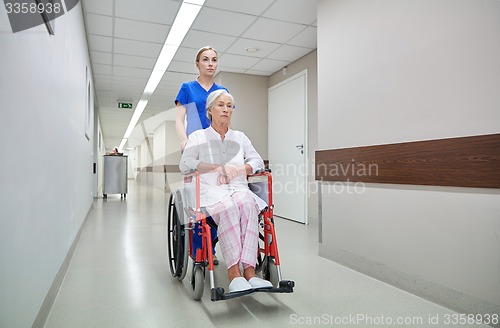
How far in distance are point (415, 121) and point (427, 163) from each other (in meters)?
0.31

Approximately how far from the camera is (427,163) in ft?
6.93

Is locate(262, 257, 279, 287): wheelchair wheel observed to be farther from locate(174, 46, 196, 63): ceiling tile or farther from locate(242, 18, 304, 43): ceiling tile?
locate(174, 46, 196, 63): ceiling tile

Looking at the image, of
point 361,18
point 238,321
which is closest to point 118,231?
point 238,321

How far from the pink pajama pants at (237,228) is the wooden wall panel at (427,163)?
1069mm

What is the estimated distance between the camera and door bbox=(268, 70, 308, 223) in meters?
5.23

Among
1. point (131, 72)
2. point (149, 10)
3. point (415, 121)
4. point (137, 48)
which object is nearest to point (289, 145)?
point (137, 48)

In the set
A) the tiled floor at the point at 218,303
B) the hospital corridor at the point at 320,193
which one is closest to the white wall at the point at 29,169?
the hospital corridor at the point at 320,193

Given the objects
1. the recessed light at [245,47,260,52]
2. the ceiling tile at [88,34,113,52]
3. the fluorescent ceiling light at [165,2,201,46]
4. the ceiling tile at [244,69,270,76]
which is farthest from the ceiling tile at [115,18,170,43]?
the ceiling tile at [244,69,270,76]

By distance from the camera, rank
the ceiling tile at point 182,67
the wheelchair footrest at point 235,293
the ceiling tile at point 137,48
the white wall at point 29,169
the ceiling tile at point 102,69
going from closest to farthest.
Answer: the white wall at point 29,169 < the wheelchair footrest at point 235,293 < the ceiling tile at point 137,48 < the ceiling tile at point 182,67 < the ceiling tile at point 102,69

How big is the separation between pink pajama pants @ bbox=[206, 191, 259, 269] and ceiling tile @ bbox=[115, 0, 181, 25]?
262cm

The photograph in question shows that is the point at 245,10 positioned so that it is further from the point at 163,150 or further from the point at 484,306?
the point at 163,150

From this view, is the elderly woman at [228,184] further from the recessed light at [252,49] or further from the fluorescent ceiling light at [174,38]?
the recessed light at [252,49]

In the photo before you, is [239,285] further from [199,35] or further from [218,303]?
[199,35]

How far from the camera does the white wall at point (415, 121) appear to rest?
181cm
